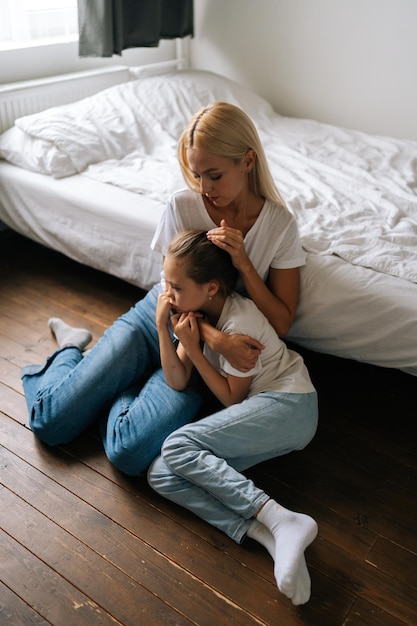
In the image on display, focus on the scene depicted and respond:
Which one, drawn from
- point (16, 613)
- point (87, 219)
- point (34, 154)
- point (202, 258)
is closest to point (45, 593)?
point (16, 613)

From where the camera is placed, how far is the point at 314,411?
1539 millimetres

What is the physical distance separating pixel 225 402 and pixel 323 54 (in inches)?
82.7

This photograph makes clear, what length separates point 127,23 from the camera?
2.81 meters

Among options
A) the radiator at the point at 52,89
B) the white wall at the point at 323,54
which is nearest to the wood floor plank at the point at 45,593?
the radiator at the point at 52,89

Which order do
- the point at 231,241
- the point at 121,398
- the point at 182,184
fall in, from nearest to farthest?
1. the point at 231,241
2. the point at 121,398
3. the point at 182,184

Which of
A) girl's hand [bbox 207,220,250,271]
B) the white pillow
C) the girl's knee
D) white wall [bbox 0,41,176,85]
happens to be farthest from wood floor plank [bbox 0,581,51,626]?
white wall [bbox 0,41,176,85]

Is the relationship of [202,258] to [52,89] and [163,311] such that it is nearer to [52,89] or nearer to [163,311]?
[163,311]

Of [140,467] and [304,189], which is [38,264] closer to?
[304,189]

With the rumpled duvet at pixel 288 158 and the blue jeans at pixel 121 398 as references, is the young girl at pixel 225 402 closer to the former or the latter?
the blue jeans at pixel 121 398

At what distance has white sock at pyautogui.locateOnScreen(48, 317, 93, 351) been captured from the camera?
6.30 ft

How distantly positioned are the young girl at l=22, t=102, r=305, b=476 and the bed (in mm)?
178

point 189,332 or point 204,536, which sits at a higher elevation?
point 189,332

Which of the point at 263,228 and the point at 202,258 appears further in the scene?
the point at 263,228

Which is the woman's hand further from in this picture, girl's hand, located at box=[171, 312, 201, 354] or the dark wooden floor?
the dark wooden floor
